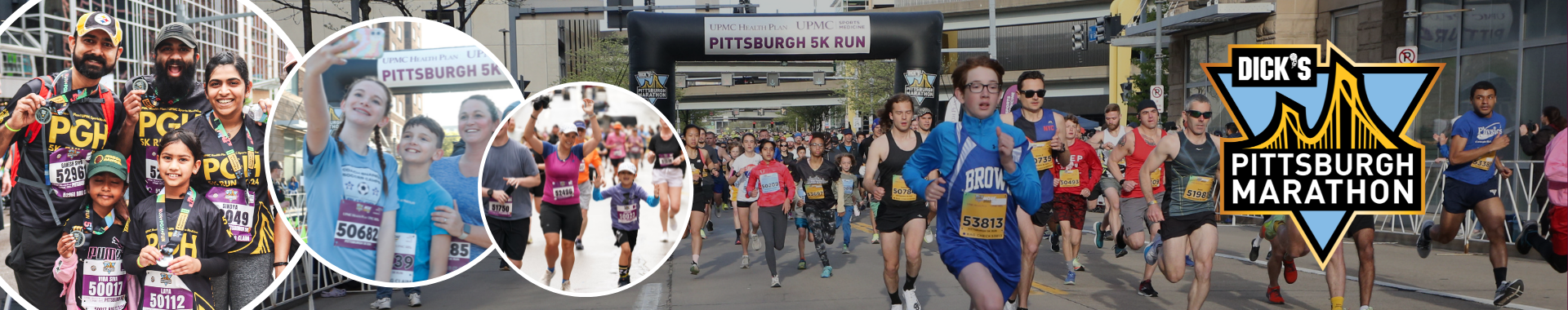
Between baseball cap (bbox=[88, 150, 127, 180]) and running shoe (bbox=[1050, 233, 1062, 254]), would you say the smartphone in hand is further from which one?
running shoe (bbox=[1050, 233, 1062, 254])

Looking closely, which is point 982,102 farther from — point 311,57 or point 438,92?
point 311,57

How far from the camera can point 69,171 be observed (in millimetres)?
4688

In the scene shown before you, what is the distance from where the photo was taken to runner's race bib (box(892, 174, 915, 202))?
686 centimetres

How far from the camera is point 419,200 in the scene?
4.38 metres

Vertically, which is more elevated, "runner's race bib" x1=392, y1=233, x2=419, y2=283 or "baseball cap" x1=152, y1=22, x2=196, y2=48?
"baseball cap" x1=152, y1=22, x2=196, y2=48

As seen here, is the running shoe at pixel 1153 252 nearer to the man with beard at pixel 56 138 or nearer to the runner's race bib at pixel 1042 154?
the runner's race bib at pixel 1042 154

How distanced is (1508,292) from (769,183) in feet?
19.1

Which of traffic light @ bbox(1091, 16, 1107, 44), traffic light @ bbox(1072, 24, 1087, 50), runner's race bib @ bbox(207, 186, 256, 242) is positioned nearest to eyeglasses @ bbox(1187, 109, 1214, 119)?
runner's race bib @ bbox(207, 186, 256, 242)

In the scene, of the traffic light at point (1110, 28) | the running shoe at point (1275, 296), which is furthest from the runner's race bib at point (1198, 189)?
the traffic light at point (1110, 28)

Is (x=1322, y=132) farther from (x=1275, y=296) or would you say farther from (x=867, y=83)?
(x=867, y=83)

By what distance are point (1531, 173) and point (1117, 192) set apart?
538 cm

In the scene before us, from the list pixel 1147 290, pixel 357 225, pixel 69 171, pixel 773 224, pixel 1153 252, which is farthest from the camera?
pixel 773 224

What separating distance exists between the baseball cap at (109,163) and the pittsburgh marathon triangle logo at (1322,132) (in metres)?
4.68

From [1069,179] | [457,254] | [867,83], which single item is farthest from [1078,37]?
[457,254]
